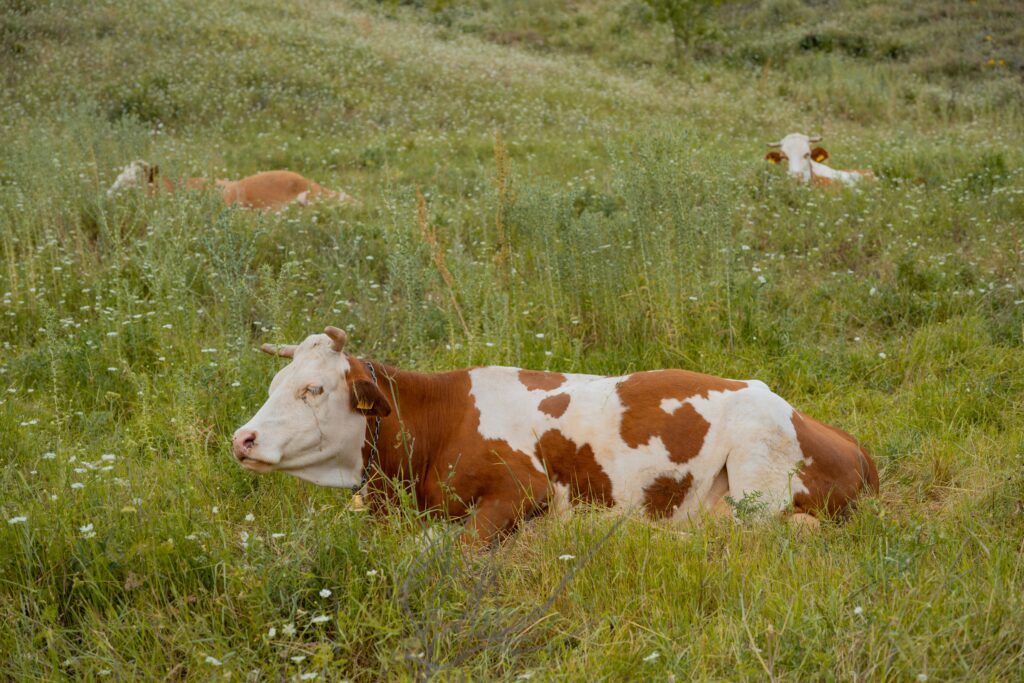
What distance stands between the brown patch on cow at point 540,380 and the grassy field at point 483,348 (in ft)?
2.94

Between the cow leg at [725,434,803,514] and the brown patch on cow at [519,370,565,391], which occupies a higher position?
the brown patch on cow at [519,370,565,391]

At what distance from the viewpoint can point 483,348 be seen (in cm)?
738

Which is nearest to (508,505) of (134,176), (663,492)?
(663,492)

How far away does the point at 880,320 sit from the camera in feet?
28.0

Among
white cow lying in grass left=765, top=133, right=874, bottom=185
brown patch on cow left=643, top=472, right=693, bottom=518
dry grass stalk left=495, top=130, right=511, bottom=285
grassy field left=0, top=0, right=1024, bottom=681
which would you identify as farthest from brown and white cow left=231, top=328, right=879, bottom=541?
white cow lying in grass left=765, top=133, right=874, bottom=185

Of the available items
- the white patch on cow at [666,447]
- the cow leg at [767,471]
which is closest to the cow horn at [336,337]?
the white patch on cow at [666,447]

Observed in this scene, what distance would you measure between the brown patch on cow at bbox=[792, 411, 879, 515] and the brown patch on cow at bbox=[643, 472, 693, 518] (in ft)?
1.82

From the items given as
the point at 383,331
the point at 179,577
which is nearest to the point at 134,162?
the point at 383,331

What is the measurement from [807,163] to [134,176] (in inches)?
320

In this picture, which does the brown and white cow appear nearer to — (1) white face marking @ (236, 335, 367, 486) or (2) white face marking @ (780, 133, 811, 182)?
(1) white face marking @ (236, 335, 367, 486)

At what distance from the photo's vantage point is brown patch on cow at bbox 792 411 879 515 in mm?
5246

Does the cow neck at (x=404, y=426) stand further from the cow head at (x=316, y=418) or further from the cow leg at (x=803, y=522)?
the cow leg at (x=803, y=522)

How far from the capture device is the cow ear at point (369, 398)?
527 centimetres

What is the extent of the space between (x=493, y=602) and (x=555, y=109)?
14.6 meters
